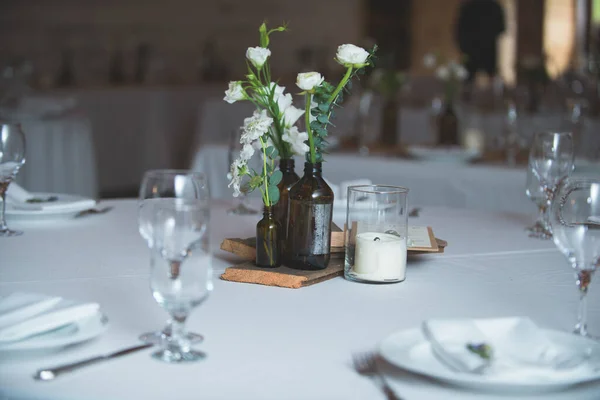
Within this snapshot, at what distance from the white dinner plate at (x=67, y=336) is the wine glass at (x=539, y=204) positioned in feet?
3.33

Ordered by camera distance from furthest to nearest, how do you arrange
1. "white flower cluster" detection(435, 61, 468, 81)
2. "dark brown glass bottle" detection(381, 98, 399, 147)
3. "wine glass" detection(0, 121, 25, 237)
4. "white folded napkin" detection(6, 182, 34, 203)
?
"dark brown glass bottle" detection(381, 98, 399, 147), "white flower cluster" detection(435, 61, 468, 81), "white folded napkin" detection(6, 182, 34, 203), "wine glass" detection(0, 121, 25, 237)

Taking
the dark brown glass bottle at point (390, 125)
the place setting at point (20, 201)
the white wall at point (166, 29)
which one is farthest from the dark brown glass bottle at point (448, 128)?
the white wall at point (166, 29)

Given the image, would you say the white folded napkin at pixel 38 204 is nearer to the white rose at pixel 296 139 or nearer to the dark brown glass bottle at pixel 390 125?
the white rose at pixel 296 139

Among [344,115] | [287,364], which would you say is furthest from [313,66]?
[287,364]

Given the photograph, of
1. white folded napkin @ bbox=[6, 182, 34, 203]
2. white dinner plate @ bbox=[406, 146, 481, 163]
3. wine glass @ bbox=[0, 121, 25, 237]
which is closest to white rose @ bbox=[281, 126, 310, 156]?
wine glass @ bbox=[0, 121, 25, 237]

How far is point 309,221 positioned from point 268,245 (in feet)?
0.24

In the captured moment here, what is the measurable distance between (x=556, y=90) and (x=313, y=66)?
3.24 m

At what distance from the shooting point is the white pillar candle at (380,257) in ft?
4.15

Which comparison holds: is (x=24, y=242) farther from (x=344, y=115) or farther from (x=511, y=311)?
(x=344, y=115)

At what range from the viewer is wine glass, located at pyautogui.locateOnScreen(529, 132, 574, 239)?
1.70 metres

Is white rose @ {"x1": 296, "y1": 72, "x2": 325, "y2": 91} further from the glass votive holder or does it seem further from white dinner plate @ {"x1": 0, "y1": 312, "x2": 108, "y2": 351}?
white dinner plate @ {"x1": 0, "y1": 312, "x2": 108, "y2": 351}

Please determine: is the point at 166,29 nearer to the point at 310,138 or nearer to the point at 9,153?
the point at 9,153

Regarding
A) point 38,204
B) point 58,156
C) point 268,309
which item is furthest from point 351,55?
point 58,156

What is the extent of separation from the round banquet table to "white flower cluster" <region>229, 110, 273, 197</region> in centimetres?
17
